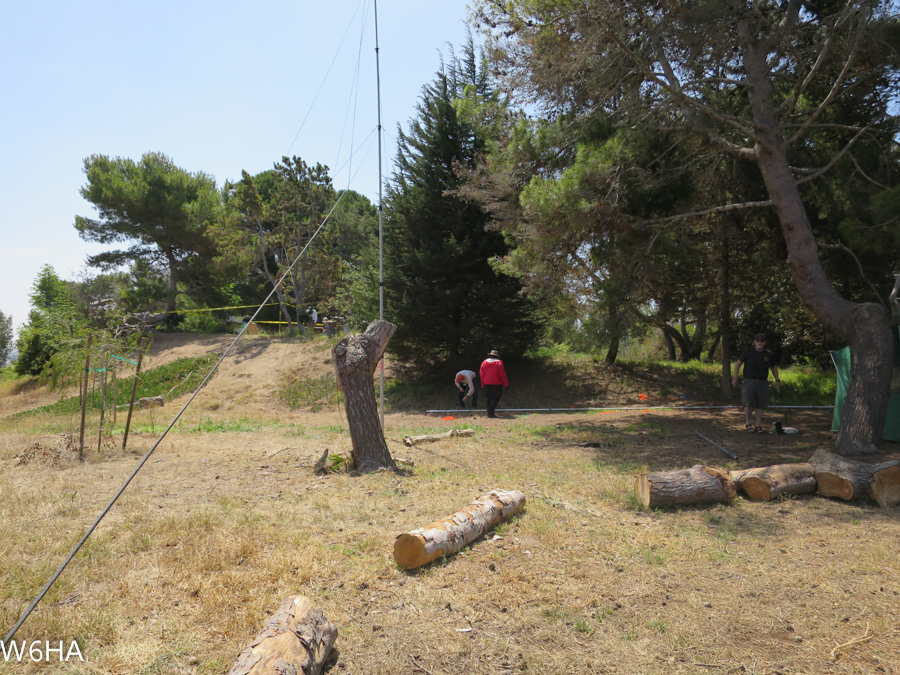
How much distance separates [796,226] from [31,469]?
11278mm

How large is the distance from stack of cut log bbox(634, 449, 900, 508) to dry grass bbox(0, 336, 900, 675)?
175 mm

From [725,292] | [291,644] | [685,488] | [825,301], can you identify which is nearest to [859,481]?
[685,488]

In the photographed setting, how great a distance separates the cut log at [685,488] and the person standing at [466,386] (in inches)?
350

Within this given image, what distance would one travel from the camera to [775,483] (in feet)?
19.0

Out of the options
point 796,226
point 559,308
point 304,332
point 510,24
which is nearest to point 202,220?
point 304,332

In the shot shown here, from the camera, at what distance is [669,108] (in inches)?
359

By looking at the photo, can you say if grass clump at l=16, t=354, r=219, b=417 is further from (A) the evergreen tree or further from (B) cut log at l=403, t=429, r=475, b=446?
(B) cut log at l=403, t=429, r=475, b=446

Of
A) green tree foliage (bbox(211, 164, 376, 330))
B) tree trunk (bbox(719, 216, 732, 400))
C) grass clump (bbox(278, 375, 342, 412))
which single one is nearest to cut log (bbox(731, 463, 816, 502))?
tree trunk (bbox(719, 216, 732, 400))

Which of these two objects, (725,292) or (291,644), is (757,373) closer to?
(725,292)

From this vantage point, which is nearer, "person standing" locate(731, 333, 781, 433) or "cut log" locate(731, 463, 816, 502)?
"cut log" locate(731, 463, 816, 502)

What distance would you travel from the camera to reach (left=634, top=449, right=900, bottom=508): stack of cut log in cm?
554

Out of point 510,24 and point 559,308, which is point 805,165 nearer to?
point 510,24

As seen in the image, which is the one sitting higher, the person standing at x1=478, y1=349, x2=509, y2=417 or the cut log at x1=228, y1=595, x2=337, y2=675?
the person standing at x1=478, y1=349, x2=509, y2=417

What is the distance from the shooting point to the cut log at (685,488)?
553 centimetres
